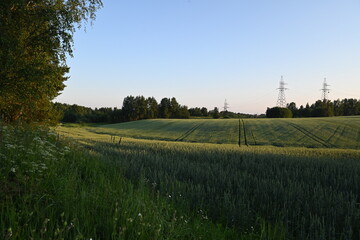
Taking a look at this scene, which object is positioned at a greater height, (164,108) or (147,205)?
(164,108)

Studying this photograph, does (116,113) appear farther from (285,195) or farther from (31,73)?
(285,195)

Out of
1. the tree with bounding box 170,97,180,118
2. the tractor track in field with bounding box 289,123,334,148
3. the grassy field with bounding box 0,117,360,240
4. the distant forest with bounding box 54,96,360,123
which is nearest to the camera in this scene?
the grassy field with bounding box 0,117,360,240

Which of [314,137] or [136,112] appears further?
[136,112]

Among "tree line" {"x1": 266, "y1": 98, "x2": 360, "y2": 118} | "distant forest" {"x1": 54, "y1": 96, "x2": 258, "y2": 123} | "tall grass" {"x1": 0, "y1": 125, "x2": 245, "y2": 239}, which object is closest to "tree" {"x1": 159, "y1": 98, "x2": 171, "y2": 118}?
"distant forest" {"x1": 54, "y1": 96, "x2": 258, "y2": 123}

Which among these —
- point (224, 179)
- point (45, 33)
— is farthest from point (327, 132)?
point (45, 33)

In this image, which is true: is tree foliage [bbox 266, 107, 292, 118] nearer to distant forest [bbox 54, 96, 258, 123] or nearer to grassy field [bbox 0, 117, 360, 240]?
distant forest [bbox 54, 96, 258, 123]

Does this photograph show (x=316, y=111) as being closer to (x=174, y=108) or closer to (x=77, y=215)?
(x=174, y=108)

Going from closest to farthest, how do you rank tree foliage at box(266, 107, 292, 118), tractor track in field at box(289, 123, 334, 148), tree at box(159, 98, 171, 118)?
tractor track in field at box(289, 123, 334, 148), tree foliage at box(266, 107, 292, 118), tree at box(159, 98, 171, 118)

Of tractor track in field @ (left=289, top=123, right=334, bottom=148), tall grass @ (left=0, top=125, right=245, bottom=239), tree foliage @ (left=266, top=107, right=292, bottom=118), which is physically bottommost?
tractor track in field @ (left=289, top=123, right=334, bottom=148)

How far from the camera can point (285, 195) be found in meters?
5.87

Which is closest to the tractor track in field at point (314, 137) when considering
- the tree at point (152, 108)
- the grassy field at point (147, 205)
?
the grassy field at point (147, 205)

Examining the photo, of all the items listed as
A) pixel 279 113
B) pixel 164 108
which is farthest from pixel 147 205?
pixel 164 108

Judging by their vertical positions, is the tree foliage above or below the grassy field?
above

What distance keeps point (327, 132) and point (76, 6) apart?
131ft
